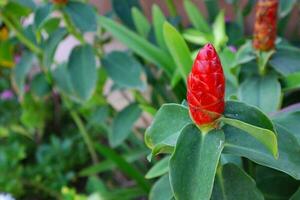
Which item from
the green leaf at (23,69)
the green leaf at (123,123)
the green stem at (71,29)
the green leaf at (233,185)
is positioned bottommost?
the green leaf at (123,123)

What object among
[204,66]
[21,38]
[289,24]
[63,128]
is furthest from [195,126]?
[63,128]

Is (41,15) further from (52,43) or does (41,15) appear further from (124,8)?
(124,8)

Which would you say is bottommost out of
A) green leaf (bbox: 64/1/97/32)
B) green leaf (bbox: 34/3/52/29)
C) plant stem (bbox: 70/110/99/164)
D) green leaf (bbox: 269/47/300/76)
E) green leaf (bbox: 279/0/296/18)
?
plant stem (bbox: 70/110/99/164)

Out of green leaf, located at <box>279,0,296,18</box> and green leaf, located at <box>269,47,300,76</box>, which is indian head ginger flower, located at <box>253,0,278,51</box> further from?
green leaf, located at <box>279,0,296,18</box>

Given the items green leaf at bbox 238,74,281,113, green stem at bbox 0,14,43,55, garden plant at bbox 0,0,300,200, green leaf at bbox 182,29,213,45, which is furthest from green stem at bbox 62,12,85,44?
green leaf at bbox 238,74,281,113

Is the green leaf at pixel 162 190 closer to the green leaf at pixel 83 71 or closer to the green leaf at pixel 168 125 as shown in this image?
the green leaf at pixel 168 125

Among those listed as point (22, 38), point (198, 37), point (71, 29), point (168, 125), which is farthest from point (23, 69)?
point (168, 125)

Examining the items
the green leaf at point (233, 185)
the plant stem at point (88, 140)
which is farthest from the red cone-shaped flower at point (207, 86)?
the plant stem at point (88, 140)
